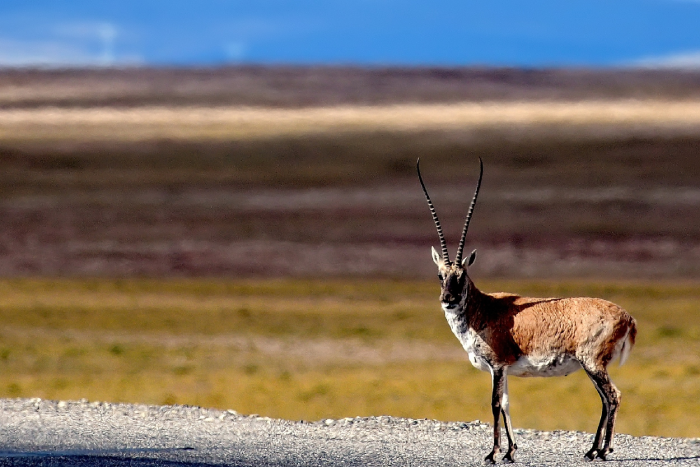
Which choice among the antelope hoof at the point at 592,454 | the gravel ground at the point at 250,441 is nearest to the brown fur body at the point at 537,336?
the antelope hoof at the point at 592,454

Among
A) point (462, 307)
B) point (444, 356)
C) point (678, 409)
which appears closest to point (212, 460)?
point (462, 307)

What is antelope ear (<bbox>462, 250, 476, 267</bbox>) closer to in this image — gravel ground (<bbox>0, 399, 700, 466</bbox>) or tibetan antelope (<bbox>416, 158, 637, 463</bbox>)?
tibetan antelope (<bbox>416, 158, 637, 463</bbox>)

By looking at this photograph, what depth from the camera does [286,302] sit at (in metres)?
46.9

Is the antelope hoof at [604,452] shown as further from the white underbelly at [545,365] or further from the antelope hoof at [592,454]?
the white underbelly at [545,365]

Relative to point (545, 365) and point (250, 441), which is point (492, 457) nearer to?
point (545, 365)

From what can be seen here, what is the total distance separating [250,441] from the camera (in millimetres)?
14664

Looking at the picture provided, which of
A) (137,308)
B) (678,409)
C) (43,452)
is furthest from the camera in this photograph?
(137,308)

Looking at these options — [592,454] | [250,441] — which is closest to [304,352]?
[250,441]

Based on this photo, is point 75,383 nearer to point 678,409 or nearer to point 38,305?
point 678,409

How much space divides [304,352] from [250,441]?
17.8m

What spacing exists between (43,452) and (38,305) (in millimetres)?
31809

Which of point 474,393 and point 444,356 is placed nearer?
point 474,393

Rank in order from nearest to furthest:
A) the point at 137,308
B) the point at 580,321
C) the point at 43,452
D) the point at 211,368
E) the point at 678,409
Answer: the point at 580,321 < the point at 43,452 < the point at 678,409 < the point at 211,368 < the point at 137,308

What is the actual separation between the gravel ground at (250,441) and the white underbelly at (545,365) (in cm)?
132
